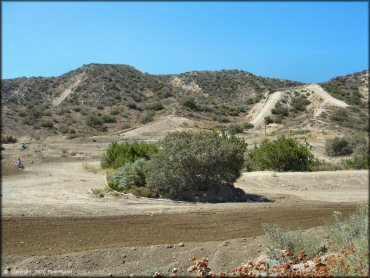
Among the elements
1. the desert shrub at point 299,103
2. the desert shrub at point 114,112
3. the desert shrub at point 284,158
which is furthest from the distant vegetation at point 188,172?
the desert shrub at point 299,103

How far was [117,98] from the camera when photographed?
3492 inches

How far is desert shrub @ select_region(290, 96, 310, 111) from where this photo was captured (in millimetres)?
81812

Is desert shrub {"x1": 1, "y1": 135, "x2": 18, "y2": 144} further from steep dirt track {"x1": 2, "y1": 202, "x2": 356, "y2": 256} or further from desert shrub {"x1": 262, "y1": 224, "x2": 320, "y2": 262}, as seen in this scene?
desert shrub {"x1": 262, "y1": 224, "x2": 320, "y2": 262}

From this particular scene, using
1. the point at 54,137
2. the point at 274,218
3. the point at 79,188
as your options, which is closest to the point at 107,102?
the point at 54,137

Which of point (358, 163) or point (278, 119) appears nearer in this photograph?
point (358, 163)

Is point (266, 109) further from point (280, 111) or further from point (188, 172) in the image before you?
point (188, 172)

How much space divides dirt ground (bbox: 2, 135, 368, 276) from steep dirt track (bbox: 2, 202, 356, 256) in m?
0.02

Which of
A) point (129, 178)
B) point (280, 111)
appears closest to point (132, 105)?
point (280, 111)

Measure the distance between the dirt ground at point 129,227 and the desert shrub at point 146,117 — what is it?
4846cm

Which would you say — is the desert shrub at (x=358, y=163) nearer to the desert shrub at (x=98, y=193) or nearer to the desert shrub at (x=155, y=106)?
the desert shrub at (x=98, y=193)

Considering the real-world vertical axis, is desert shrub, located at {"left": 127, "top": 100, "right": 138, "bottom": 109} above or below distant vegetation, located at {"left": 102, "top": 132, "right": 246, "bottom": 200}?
above

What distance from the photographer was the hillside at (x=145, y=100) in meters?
67.2

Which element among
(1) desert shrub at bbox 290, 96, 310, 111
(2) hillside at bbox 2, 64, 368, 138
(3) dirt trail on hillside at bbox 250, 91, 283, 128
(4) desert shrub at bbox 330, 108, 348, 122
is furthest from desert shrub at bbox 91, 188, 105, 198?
(1) desert shrub at bbox 290, 96, 310, 111

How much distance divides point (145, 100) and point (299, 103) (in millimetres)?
27905
